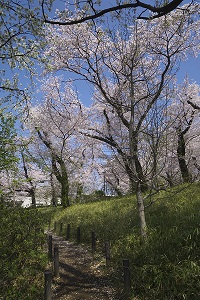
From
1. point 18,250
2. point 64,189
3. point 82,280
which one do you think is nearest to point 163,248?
point 82,280

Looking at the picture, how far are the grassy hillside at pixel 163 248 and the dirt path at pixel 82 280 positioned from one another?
53cm

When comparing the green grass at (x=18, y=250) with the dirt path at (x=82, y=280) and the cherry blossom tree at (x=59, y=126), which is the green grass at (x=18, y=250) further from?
the cherry blossom tree at (x=59, y=126)

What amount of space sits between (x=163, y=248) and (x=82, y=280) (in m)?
2.71

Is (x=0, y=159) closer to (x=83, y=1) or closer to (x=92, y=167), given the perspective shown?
(x=83, y=1)

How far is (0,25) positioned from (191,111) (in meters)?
15.9

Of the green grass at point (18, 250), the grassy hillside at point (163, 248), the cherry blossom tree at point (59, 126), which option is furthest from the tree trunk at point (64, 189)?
the green grass at point (18, 250)

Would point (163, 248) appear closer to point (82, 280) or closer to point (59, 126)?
point (82, 280)

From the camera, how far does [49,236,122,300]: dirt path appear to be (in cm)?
592

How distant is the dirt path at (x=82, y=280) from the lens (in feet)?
19.4

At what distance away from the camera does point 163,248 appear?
595 cm

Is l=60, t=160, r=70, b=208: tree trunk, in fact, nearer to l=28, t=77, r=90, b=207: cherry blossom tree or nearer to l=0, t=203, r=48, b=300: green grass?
l=28, t=77, r=90, b=207: cherry blossom tree

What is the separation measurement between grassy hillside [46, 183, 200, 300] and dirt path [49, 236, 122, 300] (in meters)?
0.53

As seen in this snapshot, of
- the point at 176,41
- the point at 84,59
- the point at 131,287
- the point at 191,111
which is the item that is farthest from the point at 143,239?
the point at 191,111

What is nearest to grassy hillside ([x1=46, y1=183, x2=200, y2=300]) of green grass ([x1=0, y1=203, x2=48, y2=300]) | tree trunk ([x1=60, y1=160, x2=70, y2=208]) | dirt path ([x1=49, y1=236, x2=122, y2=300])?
dirt path ([x1=49, y1=236, x2=122, y2=300])
